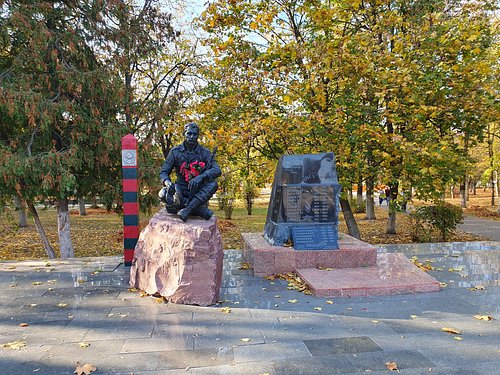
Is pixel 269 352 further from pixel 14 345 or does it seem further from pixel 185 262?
pixel 14 345

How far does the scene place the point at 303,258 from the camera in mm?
5770

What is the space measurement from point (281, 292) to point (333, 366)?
2.01 m

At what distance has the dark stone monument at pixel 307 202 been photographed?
6.04m

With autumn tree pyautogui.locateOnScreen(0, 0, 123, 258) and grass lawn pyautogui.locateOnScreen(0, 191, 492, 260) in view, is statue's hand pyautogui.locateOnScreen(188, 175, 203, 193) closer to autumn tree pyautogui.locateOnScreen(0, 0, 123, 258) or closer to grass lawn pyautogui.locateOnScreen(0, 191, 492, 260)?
autumn tree pyautogui.locateOnScreen(0, 0, 123, 258)

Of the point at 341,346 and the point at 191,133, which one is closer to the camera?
the point at 341,346

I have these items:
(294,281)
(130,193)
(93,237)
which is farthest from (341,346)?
(93,237)

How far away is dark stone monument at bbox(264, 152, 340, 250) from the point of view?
6.04 metres

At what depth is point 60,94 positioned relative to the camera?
8.24 m

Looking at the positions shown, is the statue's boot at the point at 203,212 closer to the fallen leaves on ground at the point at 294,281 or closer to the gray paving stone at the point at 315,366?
the fallen leaves on ground at the point at 294,281

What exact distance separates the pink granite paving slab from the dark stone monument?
641 mm

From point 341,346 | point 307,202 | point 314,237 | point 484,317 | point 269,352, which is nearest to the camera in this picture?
point 269,352

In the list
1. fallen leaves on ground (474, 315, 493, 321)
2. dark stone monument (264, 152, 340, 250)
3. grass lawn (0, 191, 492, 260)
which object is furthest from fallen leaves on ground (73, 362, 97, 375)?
grass lawn (0, 191, 492, 260)

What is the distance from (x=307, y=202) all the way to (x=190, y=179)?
2052 millimetres

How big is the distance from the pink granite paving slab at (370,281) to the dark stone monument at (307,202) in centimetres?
64
